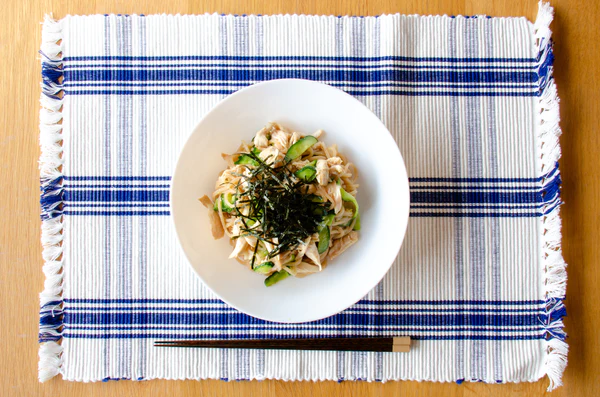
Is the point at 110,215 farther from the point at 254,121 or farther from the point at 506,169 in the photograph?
the point at 506,169

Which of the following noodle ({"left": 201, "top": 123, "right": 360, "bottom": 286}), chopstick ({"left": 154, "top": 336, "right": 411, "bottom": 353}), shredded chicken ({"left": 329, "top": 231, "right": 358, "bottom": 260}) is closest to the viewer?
noodle ({"left": 201, "top": 123, "right": 360, "bottom": 286})

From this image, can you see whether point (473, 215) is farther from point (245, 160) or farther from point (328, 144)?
point (245, 160)

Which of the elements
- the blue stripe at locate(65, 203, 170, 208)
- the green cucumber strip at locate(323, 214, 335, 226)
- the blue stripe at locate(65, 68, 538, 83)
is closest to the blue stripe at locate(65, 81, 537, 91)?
the blue stripe at locate(65, 68, 538, 83)

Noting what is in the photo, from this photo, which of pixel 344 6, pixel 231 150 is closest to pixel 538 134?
pixel 344 6

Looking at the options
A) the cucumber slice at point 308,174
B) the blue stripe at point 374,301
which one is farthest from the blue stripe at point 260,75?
the blue stripe at point 374,301

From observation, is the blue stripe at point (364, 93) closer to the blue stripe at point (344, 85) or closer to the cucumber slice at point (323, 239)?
the blue stripe at point (344, 85)

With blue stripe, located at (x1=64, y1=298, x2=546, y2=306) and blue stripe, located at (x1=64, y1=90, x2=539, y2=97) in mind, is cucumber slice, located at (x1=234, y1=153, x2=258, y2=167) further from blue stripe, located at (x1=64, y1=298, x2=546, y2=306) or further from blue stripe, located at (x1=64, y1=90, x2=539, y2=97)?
blue stripe, located at (x1=64, y1=298, x2=546, y2=306)

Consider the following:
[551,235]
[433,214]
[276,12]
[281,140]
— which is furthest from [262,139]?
[551,235]
